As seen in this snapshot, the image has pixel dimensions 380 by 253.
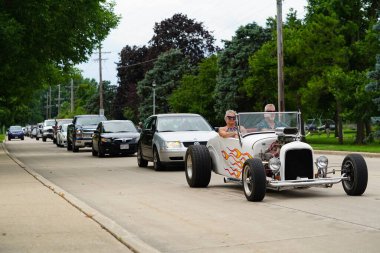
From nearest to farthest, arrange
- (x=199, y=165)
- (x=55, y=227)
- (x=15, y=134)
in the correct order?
(x=55, y=227)
(x=199, y=165)
(x=15, y=134)

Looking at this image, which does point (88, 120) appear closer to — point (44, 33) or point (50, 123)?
point (44, 33)

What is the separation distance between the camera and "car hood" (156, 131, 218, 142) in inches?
796

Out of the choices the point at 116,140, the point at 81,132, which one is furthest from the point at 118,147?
the point at 81,132

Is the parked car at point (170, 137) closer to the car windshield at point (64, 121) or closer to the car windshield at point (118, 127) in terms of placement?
the car windshield at point (118, 127)

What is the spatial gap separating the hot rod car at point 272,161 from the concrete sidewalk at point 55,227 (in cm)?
278

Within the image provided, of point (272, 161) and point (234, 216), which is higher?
point (272, 161)

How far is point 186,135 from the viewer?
2052 centimetres

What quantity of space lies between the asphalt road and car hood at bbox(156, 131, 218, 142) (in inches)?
142

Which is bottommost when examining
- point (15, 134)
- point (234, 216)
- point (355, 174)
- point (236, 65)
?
point (234, 216)

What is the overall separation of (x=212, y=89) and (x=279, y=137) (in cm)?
5707

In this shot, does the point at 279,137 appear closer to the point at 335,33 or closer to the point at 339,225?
the point at 339,225

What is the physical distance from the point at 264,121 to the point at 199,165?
5.74 ft

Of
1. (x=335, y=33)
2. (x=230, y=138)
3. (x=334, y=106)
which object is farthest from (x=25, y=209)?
(x=334, y=106)

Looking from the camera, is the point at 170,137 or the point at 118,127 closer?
the point at 170,137
